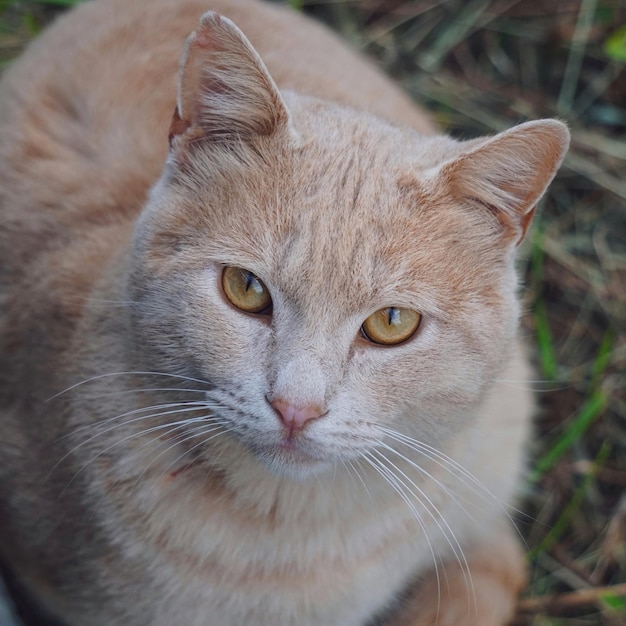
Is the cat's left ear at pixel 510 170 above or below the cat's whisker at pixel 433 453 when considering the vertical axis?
above

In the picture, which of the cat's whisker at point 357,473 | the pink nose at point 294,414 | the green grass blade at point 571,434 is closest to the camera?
the pink nose at point 294,414

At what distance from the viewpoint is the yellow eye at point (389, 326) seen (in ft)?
5.61

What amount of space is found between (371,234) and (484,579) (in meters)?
1.36

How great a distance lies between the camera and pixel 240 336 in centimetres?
168

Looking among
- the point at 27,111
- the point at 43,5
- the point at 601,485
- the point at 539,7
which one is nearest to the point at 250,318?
the point at 27,111

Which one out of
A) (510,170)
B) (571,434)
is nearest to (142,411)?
(510,170)

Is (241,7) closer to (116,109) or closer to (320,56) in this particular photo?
(320,56)

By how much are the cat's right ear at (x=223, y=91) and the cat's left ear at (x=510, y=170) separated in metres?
0.37

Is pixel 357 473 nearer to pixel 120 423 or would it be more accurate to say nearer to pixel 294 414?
pixel 294 414

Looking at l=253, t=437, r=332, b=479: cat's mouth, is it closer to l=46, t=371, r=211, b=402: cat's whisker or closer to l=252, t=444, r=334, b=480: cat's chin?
l=252, t=444, r=334, b=480: cat's chin

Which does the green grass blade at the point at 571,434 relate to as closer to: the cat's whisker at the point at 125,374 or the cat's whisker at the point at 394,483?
the cat's whisker at the point at 394,483

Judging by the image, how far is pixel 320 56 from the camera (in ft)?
8.91

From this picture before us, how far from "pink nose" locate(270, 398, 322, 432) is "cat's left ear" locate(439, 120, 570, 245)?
1.81 feet

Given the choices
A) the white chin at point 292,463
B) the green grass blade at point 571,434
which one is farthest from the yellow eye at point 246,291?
the green grass blade at point 571,434
